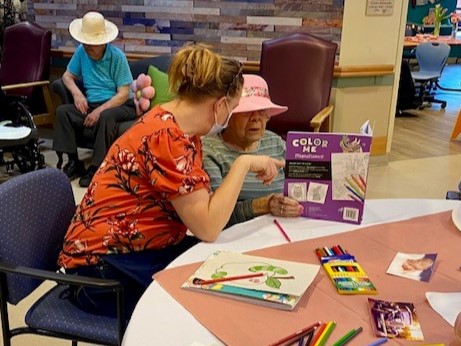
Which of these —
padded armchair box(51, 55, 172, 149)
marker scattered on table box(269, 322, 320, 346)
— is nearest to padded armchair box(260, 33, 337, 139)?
padded armchair box(51, 55, 172, 149)

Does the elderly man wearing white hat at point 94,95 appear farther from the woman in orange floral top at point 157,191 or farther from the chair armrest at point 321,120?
the woman in orange floral top at point 157,191

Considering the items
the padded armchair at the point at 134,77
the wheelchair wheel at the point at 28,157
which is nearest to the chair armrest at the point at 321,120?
the padded armchair at the point at 134,77

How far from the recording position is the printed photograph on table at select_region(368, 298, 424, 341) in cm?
102

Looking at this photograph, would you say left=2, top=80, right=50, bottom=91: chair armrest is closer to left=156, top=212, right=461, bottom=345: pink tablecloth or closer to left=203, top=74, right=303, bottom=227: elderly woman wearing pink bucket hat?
left=203, top=74, right=303, bottom=227: elderly woman wearing pink bucket hat

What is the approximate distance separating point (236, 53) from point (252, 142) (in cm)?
248

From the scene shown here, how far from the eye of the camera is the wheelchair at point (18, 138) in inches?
142

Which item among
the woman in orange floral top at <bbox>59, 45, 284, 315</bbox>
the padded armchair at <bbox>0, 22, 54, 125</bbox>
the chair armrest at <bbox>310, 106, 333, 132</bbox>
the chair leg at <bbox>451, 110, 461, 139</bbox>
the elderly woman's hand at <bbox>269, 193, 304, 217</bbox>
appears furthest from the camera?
the chair leg at <bbox>451, 110, 461, 139</bbox>

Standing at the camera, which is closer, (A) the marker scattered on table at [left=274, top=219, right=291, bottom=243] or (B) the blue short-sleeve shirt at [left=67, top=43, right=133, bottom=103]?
(A) the marker scattered on table at [left=274, top=219, right=291, bottom=243]

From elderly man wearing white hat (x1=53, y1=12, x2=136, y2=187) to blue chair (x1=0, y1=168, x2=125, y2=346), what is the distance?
2206 mm

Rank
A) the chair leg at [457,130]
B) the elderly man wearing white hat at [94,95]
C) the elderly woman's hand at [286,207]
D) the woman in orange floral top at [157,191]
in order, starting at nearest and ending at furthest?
the woman in orange floral top at [157,191] → the elderly woman's hand at [286,207] → the elderly man wearing white hat at [94,95] → the chair leg at [457,130]

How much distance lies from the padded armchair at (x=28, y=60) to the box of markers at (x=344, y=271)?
3.49 m

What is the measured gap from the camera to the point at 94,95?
3977 millimetres

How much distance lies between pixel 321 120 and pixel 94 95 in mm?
1723

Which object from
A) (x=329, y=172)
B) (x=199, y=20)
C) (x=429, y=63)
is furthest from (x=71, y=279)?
(x=429, y=63)
